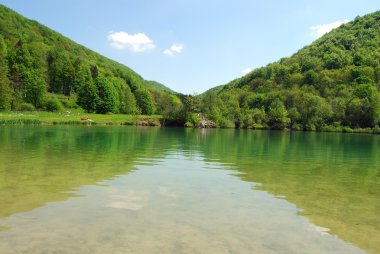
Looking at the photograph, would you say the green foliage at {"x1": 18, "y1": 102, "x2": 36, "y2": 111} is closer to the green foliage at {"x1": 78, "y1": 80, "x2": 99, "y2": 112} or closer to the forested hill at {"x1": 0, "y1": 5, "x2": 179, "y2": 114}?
the forested hill at {"x1": 0, "y1": 5, "x2": 179, "y2": 114}

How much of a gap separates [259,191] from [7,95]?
88.9 meters

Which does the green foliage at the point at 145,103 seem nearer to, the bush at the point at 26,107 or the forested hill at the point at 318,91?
the forested hill at the point at 318,91

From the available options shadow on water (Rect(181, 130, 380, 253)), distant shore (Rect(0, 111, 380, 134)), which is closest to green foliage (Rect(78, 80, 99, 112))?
distant shore (Rect(0, 111, 380, 134))

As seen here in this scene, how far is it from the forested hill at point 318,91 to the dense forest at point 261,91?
12.4 inches

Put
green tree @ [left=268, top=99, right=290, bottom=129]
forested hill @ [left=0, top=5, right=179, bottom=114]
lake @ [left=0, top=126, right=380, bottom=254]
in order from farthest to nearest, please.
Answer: green tree @ [left=268, top=99, right=290, bottom=129] < forested hill @ [left=0, top=5, right=179, bottom=114] < lake @ [left=0, top=126, right=380, bottom=254]

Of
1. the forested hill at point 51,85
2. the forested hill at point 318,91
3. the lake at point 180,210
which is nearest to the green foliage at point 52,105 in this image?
the forested hill at point 51,85

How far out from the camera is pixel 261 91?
152375mm

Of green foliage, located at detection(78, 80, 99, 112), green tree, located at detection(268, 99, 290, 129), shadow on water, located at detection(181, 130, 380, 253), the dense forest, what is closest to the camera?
shadow on water, located at detection(181, 130, 380, 253)

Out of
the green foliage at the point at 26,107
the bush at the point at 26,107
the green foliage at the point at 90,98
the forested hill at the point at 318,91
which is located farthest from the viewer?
the green foliage at the point at 90,98

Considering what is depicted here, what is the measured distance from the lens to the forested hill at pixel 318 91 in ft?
373

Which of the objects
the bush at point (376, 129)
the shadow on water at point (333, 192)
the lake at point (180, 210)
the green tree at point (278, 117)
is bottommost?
the shadow on water at point (333, 192)

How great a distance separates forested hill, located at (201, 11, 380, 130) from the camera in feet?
373

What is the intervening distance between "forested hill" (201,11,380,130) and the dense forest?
12.4 inches

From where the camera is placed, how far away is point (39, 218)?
9328 mm
